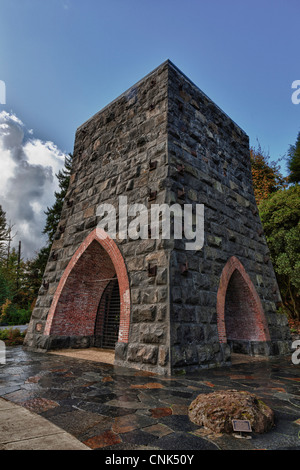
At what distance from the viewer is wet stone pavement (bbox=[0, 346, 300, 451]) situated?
160cm

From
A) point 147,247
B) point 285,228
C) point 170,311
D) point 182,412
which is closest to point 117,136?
point 147,247

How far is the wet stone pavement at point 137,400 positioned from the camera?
1596 mm

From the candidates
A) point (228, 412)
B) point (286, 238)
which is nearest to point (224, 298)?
point (228, 412)

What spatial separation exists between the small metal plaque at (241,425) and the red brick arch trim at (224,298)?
2.83 m

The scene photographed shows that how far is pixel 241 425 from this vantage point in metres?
1.71

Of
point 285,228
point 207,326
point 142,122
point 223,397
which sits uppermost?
point 142,122

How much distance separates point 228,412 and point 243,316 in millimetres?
4375

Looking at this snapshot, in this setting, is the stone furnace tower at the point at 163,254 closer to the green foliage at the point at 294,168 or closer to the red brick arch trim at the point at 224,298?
the red brick arch trim at the point at 224,298

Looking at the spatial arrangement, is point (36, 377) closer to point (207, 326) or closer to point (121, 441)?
point (121, 441)

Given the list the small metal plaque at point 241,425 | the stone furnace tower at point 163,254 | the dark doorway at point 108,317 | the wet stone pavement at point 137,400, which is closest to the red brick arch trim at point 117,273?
the stone furnace tower at point 163,254

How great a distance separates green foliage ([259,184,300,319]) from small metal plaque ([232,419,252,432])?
7.42 meters

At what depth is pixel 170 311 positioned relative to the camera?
3.69 m

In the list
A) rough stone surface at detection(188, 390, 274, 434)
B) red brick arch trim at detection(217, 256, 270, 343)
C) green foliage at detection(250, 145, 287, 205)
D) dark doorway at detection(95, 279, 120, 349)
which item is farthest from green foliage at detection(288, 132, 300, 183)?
rough stone surface at detection(188, 390, 274, 434)
